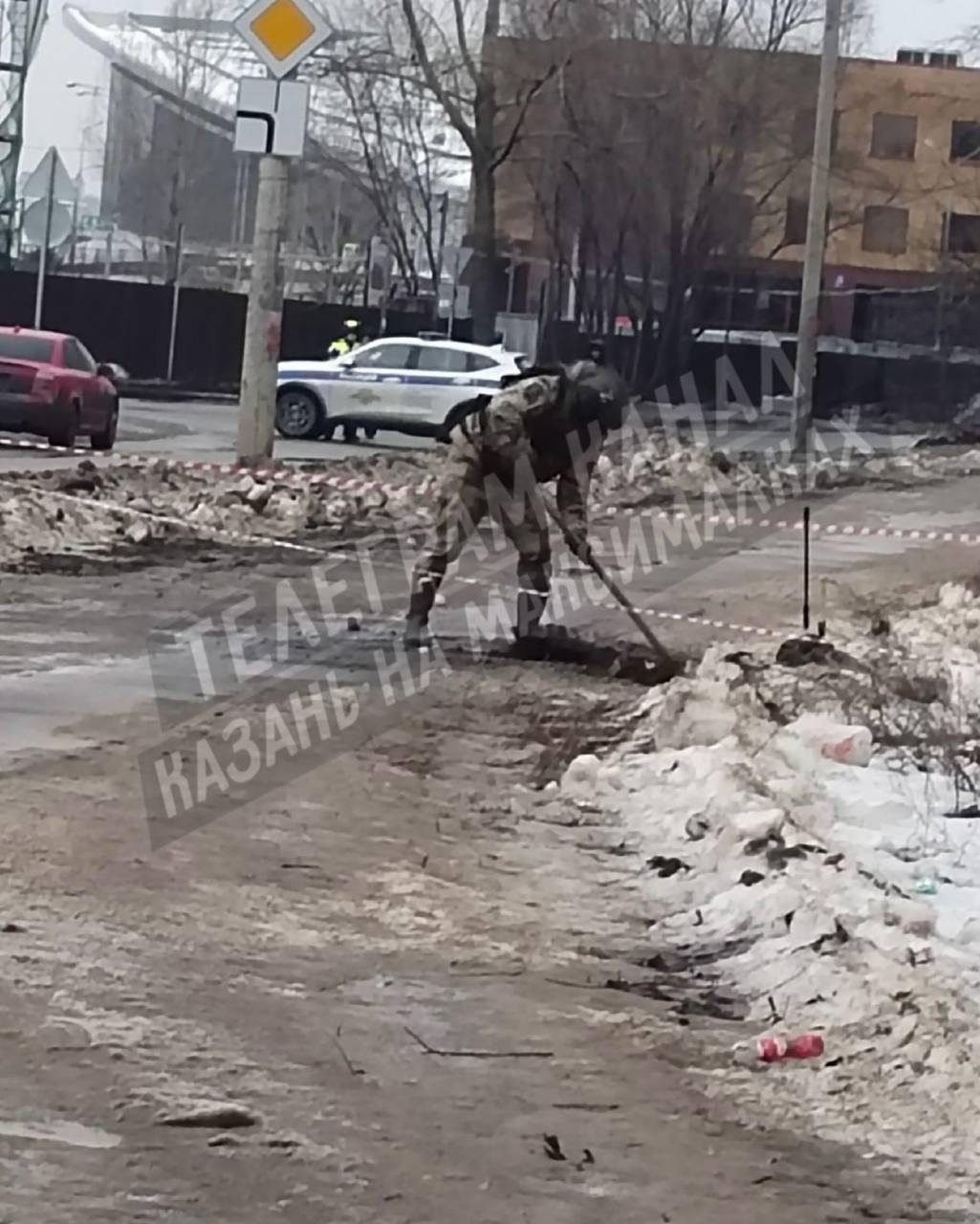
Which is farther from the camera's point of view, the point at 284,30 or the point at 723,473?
the point at 723,473

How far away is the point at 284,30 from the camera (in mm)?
19281

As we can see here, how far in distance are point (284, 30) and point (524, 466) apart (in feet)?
30.9

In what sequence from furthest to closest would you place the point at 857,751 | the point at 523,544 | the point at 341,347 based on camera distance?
the point at 341,347
the point at 523,544
the point at 857,751

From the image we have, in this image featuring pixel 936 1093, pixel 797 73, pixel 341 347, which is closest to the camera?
pixel 936 1093

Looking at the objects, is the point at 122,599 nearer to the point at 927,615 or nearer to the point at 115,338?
the point at 927,615

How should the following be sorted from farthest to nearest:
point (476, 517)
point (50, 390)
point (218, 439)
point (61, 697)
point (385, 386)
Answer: point (385, 386) → point (218, 439) → point (50, 390) → point (476, 517) → point (61, 697)

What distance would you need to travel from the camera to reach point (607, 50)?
43.9 m

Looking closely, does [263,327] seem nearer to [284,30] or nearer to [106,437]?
[284,30]

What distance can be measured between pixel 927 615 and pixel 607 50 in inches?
1297

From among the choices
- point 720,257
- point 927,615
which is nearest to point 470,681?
point 927,615

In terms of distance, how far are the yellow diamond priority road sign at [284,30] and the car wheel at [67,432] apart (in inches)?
239

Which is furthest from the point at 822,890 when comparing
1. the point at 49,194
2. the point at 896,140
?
the point at 896,140

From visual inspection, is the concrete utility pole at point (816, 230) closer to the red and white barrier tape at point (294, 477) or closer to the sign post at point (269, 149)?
the red and white barrier tape at point (294, 477)

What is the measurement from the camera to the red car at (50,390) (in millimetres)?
24047
